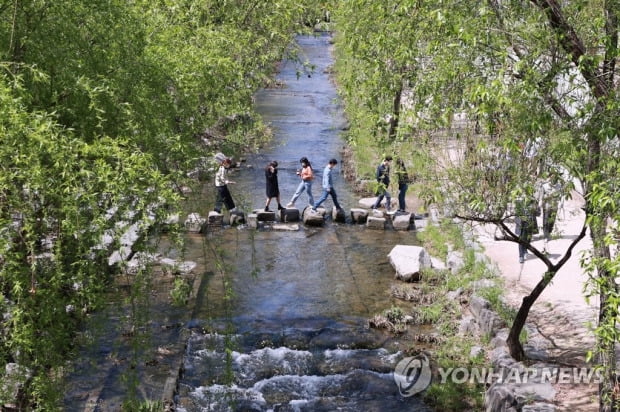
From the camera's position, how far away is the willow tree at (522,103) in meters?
7.14

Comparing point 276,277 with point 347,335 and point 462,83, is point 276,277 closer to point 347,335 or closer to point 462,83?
point 347,335

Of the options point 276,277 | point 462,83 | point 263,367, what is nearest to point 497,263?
point 276,277

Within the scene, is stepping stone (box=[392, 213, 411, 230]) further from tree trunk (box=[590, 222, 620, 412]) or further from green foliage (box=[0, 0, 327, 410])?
tree trunk (box=[590, 222, 620, 412])

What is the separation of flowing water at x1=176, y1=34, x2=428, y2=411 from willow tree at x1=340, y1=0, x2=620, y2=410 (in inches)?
108

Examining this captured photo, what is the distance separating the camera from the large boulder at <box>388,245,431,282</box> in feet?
48.3

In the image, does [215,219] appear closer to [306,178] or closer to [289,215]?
[289,215]

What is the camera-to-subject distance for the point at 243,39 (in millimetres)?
13719

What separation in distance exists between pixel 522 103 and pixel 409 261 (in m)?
7.60

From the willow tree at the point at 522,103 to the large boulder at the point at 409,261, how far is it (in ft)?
14.4

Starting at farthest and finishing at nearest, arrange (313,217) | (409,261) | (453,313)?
1. (313,217)
2. (409,261)
3. (453,313)

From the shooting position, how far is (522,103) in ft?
25.4

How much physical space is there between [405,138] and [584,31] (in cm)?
283

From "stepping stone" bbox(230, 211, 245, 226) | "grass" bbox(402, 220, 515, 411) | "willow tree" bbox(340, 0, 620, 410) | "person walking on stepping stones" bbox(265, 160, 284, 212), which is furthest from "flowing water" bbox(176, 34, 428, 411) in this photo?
"willow tree" bbox(340, 0, 620, 410)

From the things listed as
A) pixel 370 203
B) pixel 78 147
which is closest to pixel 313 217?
pixel 370 203
